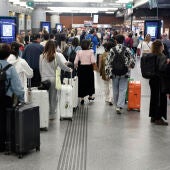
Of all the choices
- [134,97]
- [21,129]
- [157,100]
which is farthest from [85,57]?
[21,129]

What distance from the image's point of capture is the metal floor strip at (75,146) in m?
5.25

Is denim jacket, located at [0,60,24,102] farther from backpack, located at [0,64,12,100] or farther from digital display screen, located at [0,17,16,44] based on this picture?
digital display screen, located at [0,17,16,44]

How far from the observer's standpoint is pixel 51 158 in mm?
5438

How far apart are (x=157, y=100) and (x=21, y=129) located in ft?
9.72

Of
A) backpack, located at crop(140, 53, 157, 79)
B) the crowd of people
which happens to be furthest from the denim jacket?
backpack, located at crop(140, 53, 157, 79)

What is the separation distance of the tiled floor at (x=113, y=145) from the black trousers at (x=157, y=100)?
9.6 inches

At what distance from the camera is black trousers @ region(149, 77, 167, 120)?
736 cm

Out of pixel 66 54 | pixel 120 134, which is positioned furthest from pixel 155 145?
pixel 66 54

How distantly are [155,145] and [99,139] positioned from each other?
88 centimetres

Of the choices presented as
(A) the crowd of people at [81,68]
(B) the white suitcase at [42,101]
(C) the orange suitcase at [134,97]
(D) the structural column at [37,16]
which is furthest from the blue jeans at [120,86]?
(D) the structural column at [37,16]

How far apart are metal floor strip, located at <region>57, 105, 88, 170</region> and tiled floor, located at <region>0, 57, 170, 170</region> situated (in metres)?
0.06

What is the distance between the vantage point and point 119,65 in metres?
8.02

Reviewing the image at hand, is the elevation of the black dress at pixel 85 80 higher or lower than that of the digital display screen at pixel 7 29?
lower

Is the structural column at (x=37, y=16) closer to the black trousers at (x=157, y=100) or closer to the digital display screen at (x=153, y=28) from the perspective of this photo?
the digital display screen at (x=153, y=28)
